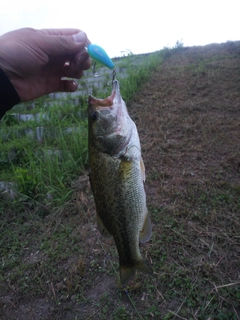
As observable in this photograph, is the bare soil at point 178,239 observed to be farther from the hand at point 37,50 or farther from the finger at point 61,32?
the finger at point 61,32

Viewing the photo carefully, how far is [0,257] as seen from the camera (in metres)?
3.07

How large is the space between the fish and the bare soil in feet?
3.43

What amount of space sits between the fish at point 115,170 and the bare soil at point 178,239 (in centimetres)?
105

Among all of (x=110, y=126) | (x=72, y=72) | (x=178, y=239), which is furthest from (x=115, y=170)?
(x=178, y=239)

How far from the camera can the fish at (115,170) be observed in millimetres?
1413

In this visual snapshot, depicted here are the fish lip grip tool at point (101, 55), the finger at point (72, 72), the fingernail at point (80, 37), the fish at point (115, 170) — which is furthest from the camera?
the finger at point (72, 72)

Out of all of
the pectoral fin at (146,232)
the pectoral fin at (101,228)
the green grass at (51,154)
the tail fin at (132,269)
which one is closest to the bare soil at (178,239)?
the green grass at (51,154)

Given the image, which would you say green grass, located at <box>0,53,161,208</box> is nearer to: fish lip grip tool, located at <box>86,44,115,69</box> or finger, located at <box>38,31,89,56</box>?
finger, located at <box>38,31,89,56</box>

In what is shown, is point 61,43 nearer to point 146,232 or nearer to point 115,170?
point 115,170

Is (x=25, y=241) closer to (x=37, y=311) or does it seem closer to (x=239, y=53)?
(x=37, y=311)

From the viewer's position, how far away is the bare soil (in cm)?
224

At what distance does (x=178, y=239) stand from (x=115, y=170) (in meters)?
1.59

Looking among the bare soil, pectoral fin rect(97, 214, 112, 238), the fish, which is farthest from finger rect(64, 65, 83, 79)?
the bare soil

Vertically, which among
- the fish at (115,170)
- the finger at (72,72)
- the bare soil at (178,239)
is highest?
the finger at (72,72)
